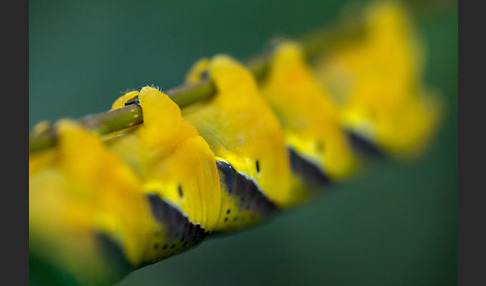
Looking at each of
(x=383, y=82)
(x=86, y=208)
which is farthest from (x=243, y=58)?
(x=86, y=208)

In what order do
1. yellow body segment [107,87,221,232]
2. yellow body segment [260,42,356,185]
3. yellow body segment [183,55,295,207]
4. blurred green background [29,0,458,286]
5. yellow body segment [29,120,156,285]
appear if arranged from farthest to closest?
blurred green background [29,0,458,286]
yellow body segment [260,42,356,185]
yellow body segment [183,55,295,207]
yellow body segment [107,87,221,232]
yellow body segment [29,120,156,285]

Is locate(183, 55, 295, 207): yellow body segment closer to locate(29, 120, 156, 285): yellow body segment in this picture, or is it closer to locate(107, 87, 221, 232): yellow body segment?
locate(107, 87, 221, 232): yellow body segment

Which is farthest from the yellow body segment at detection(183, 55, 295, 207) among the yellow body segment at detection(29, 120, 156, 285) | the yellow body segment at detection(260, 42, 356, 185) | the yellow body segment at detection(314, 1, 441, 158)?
the yellow body segment at detection(314, 1, 441, 158)

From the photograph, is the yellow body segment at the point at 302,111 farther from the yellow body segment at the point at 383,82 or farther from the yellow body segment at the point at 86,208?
the yellow body segment at the point at 86,208

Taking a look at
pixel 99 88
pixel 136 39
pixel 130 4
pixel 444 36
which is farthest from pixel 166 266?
pixel 444 36

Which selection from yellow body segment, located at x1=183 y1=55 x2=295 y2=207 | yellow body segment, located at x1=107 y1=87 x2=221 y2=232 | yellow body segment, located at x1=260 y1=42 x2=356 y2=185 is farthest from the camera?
yellow body segment, located at x1=260 y1=42 x2=356 y2=185

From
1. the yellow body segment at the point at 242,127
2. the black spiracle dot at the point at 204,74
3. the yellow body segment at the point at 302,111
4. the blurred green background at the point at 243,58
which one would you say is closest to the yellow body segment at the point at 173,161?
the yellow body segment at the point at 242,127

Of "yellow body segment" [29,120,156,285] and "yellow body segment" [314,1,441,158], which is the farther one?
"yellow body segment" [314,1,441,158]

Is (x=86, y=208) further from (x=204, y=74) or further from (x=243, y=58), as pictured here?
(x=243, y=58)
